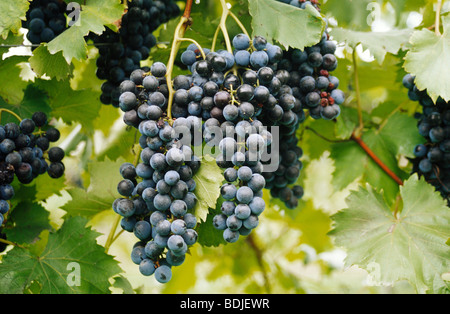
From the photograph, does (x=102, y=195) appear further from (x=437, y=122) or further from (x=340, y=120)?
(x=437, y=122)

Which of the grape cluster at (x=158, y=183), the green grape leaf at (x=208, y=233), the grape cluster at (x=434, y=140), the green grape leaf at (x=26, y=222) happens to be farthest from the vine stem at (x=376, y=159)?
the green grape leaf at (x=26, y=222)

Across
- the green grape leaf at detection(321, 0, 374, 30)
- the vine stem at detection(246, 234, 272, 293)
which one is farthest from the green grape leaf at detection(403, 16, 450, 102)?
the vine stem at detection(246, 234, 272, 293)

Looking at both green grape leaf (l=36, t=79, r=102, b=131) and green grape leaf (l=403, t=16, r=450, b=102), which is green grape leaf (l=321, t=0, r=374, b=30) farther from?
green grape leaf (l=36, t=79, r=102, b=131)

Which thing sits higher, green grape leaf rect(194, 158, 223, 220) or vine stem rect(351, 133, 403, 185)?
green grape leaf rect(194, 158, 223, 220)

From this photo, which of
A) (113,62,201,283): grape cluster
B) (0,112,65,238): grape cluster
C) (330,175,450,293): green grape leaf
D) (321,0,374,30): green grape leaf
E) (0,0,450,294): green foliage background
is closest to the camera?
(113,62,201,283): grape cluster

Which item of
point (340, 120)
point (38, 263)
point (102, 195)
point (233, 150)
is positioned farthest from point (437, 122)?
point (38, 263)

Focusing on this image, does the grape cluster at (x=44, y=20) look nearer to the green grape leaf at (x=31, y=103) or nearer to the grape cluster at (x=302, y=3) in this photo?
the green grape leaf at (x=31, y=103)
